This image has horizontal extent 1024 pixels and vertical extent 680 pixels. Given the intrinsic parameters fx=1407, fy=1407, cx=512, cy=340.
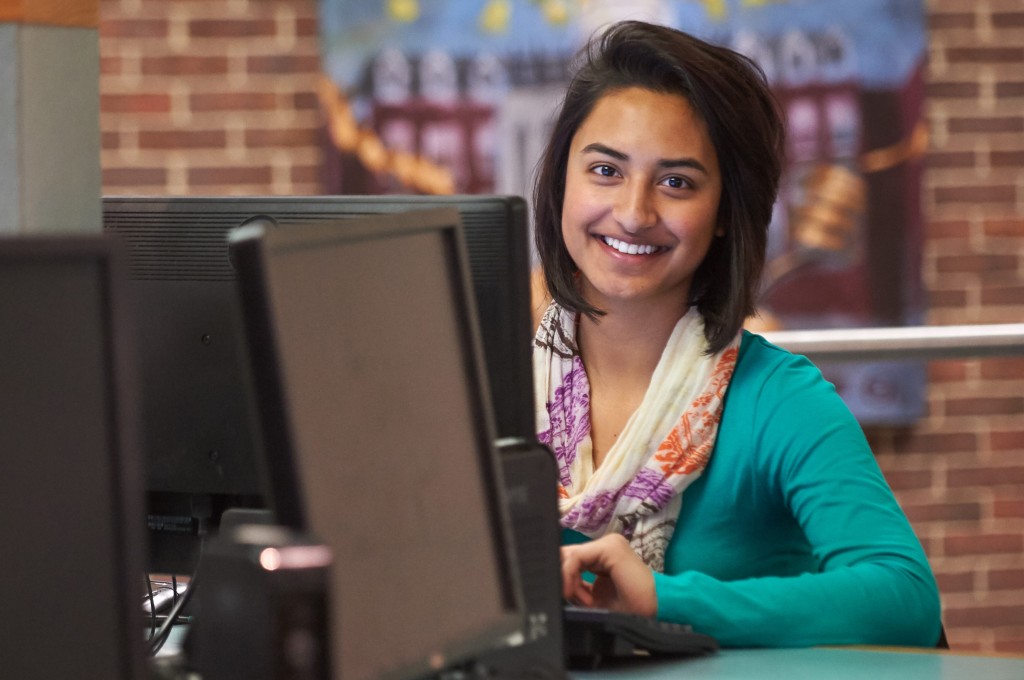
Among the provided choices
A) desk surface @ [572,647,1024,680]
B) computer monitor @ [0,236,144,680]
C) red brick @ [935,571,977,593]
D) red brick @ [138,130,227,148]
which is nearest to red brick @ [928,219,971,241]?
red brick @ [935,571,977,593]

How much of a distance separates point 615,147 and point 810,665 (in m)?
0.69

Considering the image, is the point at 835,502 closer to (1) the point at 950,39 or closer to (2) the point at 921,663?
(2) the point at 921,663

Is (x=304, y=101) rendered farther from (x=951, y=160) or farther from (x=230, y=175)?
(x=951, y=160)

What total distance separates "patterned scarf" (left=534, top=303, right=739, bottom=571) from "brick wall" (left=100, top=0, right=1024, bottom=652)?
1.61 metres

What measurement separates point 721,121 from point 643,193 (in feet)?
0.42

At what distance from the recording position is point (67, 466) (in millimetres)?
699

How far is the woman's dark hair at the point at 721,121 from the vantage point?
5.58 ft

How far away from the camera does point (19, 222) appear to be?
39.9 inches

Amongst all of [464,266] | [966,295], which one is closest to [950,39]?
[966,295]

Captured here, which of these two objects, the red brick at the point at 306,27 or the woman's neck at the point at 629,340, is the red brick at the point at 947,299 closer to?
the red brick at the point at 306,27

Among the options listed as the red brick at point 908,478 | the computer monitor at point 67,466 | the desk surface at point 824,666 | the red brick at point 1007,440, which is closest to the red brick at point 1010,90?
the red brick at point 1007,440

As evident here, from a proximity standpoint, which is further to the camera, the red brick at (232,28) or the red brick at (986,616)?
the red brick at (986,616)

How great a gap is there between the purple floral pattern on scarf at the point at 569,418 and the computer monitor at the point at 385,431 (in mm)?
817

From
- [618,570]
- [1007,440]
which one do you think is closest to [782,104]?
[1007,440]
